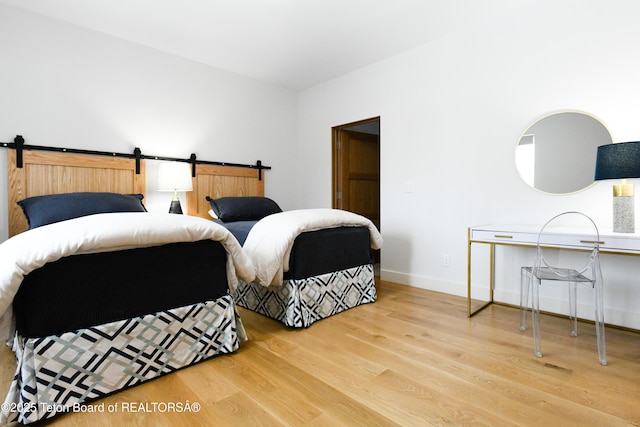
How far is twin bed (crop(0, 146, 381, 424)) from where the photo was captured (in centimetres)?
137

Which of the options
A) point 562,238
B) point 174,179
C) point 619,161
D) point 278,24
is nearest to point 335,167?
point 278,24

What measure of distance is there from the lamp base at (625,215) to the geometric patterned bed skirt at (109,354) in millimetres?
2478

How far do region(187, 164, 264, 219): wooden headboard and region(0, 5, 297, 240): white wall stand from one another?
0.15 meters

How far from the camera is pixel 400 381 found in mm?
1640

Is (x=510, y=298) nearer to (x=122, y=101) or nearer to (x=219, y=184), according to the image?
(x=219, y=184)

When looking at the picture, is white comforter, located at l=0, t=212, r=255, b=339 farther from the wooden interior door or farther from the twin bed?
the wooden interior door

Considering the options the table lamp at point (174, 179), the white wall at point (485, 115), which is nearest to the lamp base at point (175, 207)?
the table lamp at point (174, 179)

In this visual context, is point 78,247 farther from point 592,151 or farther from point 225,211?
point 592,151

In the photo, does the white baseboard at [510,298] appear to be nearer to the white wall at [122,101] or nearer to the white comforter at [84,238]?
the white wall at [122,101]

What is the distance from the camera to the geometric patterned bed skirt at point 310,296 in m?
2.33

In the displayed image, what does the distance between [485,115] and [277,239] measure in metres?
2.16

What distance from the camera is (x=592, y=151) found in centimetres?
244

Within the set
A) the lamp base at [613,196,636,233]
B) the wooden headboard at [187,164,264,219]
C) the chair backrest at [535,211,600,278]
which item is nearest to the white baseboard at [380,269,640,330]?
the chair backrest at [535,211,600,278]

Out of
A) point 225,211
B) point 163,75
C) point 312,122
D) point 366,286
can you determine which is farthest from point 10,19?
point 366,286
